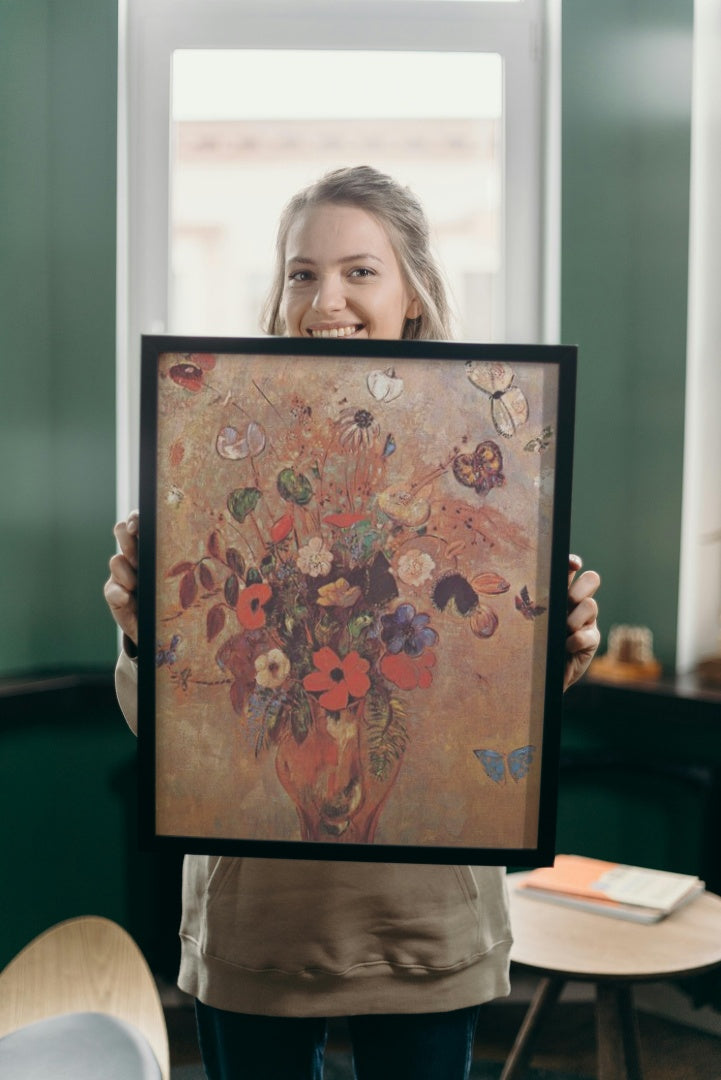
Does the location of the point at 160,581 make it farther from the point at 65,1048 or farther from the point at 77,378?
the point at 77,378

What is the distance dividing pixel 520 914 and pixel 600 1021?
0.71 feet

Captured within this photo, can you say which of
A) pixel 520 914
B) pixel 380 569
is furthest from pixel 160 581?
pixel 520 914

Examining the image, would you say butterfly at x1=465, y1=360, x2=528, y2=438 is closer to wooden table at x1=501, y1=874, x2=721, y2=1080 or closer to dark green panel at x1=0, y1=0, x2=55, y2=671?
wooden table at x1=501, y1=874, x2=721, y2=1080

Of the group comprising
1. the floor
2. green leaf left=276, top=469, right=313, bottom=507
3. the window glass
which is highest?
the window glass

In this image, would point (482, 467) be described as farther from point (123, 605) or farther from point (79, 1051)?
point (79, 1051)

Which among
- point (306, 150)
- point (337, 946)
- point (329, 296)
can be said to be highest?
point (306, 150)

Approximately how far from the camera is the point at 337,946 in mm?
1050

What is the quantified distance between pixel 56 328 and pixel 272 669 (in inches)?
72.4

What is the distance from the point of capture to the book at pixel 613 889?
1.84m

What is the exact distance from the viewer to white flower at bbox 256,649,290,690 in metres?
0.98

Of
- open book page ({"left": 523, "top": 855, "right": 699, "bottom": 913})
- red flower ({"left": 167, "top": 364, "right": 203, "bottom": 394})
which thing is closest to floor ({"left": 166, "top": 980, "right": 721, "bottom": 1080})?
open book page ({"left": 523, "top": 855, "right": 699, "bottom": 913})

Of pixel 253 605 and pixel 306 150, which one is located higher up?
pixel 306 150

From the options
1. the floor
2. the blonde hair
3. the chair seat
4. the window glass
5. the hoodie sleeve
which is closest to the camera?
the chair seat

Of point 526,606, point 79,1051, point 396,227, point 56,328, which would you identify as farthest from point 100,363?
point 79,1051
